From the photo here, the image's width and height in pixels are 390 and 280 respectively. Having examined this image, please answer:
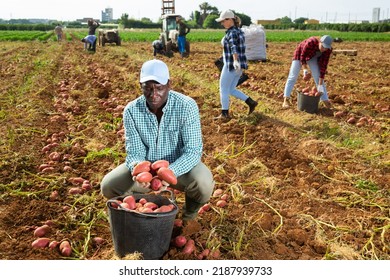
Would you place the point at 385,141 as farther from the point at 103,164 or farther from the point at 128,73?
the point at 128,73

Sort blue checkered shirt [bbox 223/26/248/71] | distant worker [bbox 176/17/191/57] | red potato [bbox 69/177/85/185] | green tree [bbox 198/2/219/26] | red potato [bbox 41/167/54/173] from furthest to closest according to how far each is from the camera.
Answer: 1. green tree [bbox 198/2/219/26]
2. distant worker [bbox 176/17/191/57]
3. blue checkered shirt [bbox 223/26/248/71]
4. red potato [bbox 41/167/54/173]
5. red potato [bbox 69/177/85/185]

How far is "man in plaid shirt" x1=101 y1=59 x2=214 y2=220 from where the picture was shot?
276 cm

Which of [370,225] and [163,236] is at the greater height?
[163,236]

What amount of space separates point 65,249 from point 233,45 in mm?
3569

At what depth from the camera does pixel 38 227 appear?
3.12m

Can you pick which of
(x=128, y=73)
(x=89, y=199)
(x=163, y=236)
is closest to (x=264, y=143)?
(x=89, y=199)

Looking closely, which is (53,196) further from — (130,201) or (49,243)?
(130,201)

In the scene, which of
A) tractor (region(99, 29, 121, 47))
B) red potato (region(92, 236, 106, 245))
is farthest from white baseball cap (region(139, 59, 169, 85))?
tractor (region(99, 29, 121, 47))

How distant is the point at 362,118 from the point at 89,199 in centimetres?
403

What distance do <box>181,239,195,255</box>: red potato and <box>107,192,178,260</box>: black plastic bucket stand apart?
0.14 metres

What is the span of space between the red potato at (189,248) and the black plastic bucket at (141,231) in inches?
5.3

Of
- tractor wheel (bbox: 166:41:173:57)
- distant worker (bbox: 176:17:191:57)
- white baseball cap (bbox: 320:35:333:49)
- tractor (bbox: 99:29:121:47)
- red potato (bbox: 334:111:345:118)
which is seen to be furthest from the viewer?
tractor (bbox: 99:29:121:47)

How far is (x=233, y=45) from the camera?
551 centimetres

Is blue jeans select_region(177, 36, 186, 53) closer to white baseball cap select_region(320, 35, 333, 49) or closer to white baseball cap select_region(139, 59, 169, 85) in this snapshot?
white baseball cap select_region(320, 35, 333, 49)
